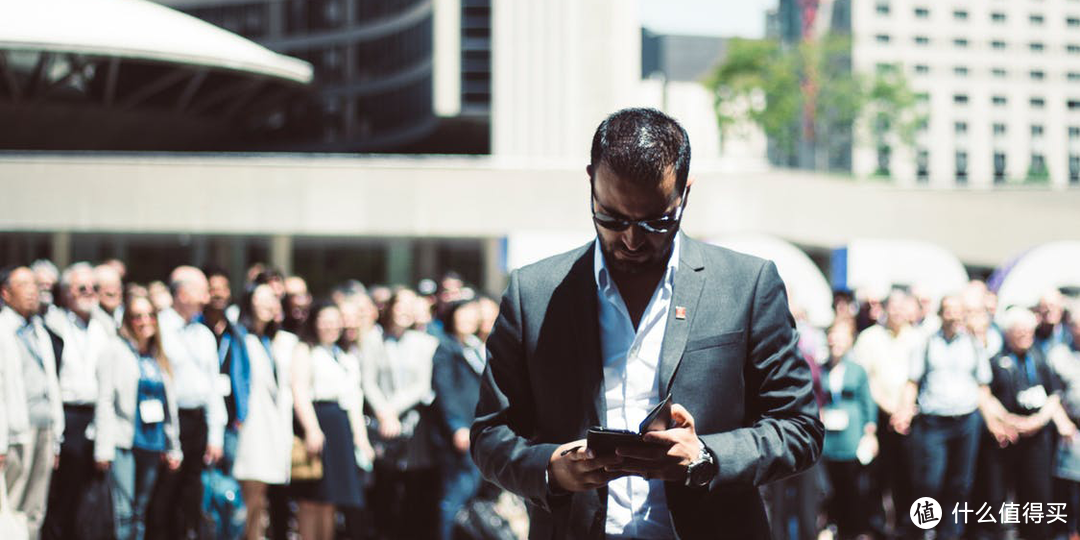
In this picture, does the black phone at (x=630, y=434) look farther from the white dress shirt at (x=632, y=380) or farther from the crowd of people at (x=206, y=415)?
the crowd of people at (x=206, y=415)

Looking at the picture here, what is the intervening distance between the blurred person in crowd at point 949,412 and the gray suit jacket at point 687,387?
24.6 feet

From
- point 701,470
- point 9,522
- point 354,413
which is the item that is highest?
point 701,470

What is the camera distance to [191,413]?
919 cm

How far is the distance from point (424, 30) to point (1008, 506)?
58.1 m

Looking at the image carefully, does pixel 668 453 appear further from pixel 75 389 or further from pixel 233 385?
pixel 75 389

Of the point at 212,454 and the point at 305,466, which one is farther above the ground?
the point at 212,454

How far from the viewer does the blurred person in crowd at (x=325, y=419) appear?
947 centimetres

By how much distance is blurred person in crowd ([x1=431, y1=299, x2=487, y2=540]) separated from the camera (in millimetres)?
9594

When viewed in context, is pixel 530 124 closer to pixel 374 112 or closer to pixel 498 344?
pixel 374 112

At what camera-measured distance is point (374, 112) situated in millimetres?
76125

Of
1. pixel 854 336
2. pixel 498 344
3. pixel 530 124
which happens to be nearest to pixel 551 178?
pixel 530 124

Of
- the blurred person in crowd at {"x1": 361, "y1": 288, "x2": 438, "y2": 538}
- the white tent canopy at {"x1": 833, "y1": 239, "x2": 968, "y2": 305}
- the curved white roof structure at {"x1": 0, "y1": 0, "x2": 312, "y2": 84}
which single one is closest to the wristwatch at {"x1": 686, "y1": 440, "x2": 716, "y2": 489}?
the blurred person in crowd at {"x1": 361, "y1": 288, "x2": 438, "y2": 538}

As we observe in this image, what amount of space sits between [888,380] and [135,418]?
604cm

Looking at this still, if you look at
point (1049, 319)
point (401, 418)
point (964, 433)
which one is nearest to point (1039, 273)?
point (1049, 319)
